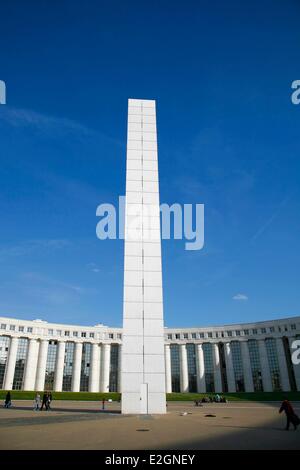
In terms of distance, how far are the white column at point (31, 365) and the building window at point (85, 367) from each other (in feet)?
51.4

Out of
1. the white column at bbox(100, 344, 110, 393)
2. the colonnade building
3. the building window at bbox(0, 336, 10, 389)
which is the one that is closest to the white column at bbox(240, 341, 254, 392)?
the colonnade building

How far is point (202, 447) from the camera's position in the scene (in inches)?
506

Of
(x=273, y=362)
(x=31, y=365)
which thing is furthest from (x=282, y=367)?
(x=31, y=365)

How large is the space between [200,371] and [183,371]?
5.76 metres

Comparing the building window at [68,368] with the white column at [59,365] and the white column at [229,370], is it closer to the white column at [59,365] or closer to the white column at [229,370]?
the white column at [59,365]

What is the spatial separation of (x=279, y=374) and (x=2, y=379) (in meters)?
85.8

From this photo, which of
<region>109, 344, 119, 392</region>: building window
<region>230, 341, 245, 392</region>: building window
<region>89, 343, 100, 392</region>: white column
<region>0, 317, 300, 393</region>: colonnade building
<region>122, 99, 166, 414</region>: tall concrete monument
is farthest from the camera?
<region>109, 344, 119, 392</region>: building window

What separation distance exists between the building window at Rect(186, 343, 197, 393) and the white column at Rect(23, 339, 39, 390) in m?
51.0

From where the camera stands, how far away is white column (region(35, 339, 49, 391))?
110 meters

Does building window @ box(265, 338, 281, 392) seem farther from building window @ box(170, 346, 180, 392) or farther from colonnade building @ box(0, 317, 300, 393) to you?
building window @ box(170, 346, 180, 392)

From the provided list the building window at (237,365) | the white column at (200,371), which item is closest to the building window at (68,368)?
the white column at (200,371)
